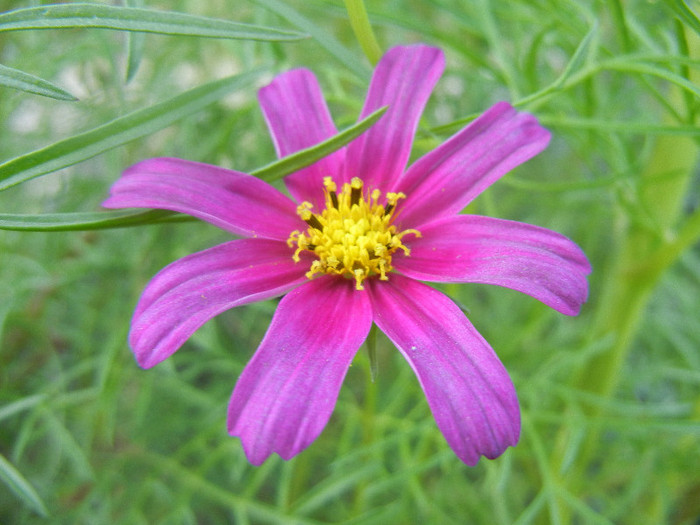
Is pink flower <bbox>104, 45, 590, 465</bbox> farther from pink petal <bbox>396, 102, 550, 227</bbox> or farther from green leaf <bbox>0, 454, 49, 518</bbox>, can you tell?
green leaf <bbox>0, 454, 49, 518</bbox>

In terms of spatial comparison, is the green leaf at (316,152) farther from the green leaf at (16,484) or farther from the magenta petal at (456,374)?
the green leaf at (16,484)

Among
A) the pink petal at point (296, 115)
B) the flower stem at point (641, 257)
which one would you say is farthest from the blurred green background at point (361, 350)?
the pink petal at point (296, 115)

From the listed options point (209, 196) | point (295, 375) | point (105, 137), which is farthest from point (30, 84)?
point (295, 375)

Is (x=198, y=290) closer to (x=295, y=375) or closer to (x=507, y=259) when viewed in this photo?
(x=295, y=375)

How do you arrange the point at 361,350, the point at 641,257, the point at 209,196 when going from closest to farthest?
1. the point at 209,196
2. the point at 361,350
3. the point at 641,257

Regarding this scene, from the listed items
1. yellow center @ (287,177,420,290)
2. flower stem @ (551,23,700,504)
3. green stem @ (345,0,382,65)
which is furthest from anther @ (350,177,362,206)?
flower stem @ (551,23,700,504)

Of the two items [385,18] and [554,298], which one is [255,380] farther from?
[385,18]
